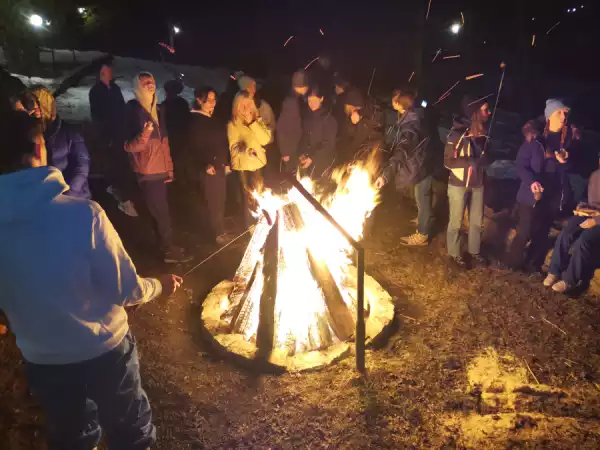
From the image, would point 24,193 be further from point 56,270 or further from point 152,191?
point 152,191

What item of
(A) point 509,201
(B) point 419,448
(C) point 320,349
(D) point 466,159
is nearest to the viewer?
(B) point 419,448

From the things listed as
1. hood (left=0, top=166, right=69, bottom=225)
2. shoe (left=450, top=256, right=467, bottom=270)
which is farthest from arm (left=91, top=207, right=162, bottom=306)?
shoe (left=450, top=256, right=467, bottom=270)

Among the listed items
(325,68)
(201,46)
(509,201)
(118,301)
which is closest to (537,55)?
(325,68)

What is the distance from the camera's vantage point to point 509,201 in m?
8.56

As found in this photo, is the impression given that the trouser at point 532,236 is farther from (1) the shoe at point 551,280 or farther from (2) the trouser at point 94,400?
(2) the trouser at point 94,400

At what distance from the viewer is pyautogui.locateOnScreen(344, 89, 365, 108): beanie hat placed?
7879 millimetres

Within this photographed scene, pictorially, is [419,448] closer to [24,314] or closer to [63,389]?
[63,389]

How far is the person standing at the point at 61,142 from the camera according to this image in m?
A: 5.50

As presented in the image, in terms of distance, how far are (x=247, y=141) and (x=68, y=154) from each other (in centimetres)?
255

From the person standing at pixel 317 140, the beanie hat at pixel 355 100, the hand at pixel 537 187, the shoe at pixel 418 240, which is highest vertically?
the beanie hat at pixel 355 100

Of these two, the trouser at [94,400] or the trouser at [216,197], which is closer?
the trouser at [94,400]

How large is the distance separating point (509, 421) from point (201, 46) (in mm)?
29148

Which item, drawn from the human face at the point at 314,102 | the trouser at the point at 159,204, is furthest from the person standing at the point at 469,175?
the trouser at the point at 159,204

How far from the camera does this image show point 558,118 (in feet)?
20.4
